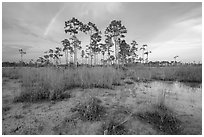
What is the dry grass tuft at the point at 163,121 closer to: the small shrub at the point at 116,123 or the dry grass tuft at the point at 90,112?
the small shrub at the point at 116,123

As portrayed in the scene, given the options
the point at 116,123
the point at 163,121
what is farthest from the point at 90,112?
the point at 163,121

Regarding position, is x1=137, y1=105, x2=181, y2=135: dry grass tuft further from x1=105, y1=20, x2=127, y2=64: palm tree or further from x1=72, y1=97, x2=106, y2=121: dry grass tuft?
x1=105, y1=20, x2=127, y2=64: palm tree

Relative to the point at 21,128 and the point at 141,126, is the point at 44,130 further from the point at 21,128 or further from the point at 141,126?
the point at 141,126

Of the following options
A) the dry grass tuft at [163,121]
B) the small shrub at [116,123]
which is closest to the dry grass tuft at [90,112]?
the small shrub at [116,123]

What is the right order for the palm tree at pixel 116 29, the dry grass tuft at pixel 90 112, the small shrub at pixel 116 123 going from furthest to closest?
the palm tree at pixel 116 29 < the dry grass tuft at pixel 90 112 < the small shrub at pixel 116 123

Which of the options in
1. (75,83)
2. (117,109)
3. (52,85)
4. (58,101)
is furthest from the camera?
(75,83)

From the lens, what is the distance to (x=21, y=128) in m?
2.55

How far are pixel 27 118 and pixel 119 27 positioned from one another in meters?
23.3

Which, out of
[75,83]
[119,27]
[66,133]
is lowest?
[66,133]

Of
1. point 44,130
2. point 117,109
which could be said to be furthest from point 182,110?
point 44,130

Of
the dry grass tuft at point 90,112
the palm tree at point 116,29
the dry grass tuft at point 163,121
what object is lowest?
the dry grass tuft at point 163,121

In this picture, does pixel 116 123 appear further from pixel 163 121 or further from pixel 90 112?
pixel 163 121

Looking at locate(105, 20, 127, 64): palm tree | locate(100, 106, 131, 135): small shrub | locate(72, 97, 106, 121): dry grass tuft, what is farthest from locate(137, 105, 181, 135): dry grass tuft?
locate(105, 20, 127, 64): palm tree

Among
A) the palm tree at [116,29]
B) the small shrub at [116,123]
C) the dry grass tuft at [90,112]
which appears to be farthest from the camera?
the palm tree at [116,29]
